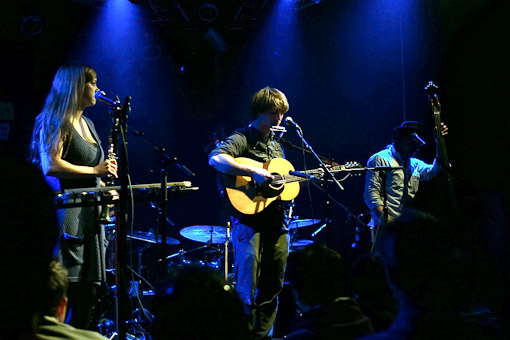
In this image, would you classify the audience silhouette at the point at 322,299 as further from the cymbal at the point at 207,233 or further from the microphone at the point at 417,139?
the cymbal at the point at 207,233

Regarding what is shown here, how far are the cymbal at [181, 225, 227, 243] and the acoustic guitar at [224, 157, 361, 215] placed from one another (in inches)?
90.2

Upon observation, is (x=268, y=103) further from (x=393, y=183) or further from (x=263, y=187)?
(x=393, y=183)

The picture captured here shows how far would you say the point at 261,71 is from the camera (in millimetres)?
8562

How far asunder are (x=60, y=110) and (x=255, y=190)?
70.0 inches

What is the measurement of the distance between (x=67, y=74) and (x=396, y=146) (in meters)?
3.94

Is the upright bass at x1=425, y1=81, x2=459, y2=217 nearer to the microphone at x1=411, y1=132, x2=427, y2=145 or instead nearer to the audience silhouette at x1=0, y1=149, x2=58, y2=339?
the microphone at x1=411, y1=132, x2=427, y2=145

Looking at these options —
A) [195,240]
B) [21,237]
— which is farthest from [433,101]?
[21,237]

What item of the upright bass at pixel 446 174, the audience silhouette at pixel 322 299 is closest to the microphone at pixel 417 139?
the upright bass at pixel 446 174

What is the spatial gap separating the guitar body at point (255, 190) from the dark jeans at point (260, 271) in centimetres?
18

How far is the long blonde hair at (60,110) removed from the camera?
3.54 m

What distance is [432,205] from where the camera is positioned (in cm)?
593

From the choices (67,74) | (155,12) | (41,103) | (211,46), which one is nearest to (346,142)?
(211,46)

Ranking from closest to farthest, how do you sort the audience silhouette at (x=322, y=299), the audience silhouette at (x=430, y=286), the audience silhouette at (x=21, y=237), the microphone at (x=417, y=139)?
the audience silhouette at (x=21, y=237), the audience silhouette at (x=430, y=286), the audience silhouette at (x=322, y=299), the microphone at (x=417, y=139)

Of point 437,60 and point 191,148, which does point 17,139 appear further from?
point 437,60
